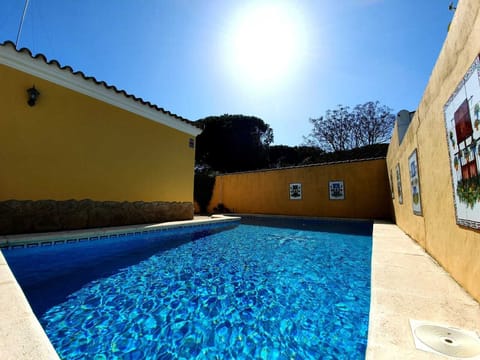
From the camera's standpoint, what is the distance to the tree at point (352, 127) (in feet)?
61.1

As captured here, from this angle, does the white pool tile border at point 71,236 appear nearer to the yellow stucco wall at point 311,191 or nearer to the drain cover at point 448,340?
the drain cover at point 448,340

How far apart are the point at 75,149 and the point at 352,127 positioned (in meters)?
20.5

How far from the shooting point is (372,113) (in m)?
18.9

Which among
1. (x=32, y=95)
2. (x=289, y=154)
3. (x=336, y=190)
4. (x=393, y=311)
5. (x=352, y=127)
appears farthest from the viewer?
(x=289, y=154)

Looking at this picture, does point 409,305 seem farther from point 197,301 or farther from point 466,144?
point 197,301

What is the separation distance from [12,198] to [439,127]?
785 centimetres

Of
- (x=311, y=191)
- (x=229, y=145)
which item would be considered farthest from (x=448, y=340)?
(x=229, y=145)

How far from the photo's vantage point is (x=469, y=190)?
1844 millimetres

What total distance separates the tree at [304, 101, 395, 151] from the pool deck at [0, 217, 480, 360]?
19.1m

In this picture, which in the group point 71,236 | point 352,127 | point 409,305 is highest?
point 352,127

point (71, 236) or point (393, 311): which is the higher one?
point (71, 236)

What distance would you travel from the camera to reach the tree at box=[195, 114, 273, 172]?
20.8 m

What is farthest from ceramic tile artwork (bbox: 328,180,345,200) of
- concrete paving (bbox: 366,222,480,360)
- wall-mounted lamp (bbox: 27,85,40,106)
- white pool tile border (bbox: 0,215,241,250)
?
wall-mounted lamp (bbox: 27,85,40,106)

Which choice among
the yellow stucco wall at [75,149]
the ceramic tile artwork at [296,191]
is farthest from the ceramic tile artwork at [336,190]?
the yellow stucco wall at [75,149]
